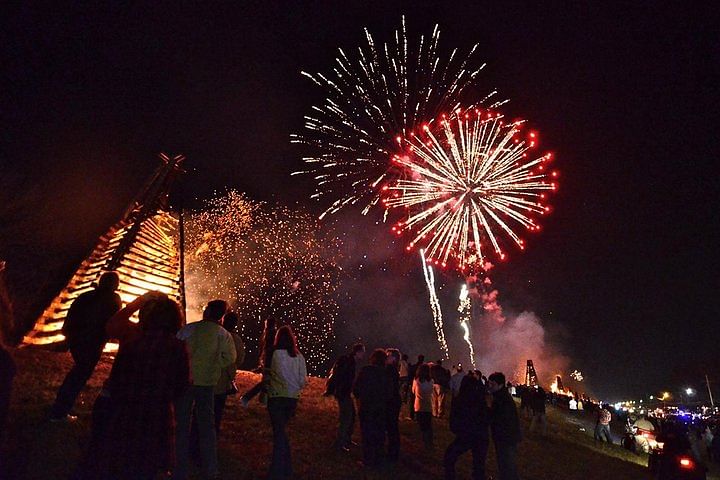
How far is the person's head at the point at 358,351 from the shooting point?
388 inches

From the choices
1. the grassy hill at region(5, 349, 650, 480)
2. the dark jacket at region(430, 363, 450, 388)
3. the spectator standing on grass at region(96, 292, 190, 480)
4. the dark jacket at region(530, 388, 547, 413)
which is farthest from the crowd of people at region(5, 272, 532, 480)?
the dark jacket at region(530, 388, 547, 413)

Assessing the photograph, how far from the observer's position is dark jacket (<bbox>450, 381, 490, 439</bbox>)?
7859 mm

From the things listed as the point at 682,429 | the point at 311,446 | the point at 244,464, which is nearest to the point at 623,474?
the point at 682,429

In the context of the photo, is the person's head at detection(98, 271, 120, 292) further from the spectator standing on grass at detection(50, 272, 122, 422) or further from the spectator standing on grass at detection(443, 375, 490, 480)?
the spectator standing on grass at detection(443, 375, 490, 480)

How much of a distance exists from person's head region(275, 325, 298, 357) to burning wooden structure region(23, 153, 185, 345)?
9.15 metres

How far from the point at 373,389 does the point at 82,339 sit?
463 centimetres

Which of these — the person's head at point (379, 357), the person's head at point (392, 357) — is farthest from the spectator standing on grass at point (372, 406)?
the person's head at point (392, 357)

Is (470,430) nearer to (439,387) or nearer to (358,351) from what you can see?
(358,351)

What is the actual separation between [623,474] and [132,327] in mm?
14039

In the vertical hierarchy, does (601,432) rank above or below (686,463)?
above

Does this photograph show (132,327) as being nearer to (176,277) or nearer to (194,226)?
(176,277)

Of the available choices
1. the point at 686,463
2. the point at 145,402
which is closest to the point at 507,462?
the point at 686,463

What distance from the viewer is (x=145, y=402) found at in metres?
4.16

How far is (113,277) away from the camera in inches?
267
